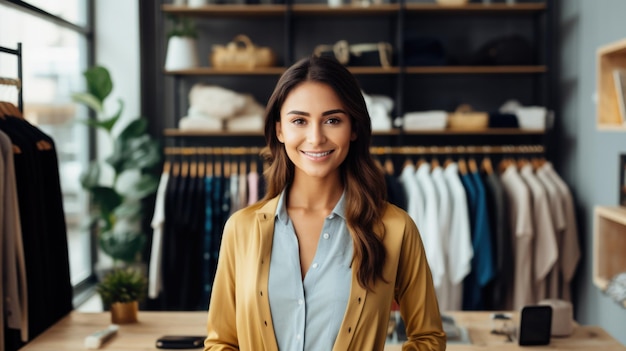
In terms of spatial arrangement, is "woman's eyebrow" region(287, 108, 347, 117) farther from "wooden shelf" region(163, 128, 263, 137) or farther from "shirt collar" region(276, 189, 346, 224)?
Result: "wooden shelf" region(163, 128, 263, 137)

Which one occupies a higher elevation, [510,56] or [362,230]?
[510,56]

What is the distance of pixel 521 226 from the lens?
4172 millimetres

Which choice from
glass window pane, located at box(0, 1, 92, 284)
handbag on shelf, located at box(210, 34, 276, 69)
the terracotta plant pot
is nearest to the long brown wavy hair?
the terracotta plant pot

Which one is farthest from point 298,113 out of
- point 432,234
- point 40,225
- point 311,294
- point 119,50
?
point 119,50

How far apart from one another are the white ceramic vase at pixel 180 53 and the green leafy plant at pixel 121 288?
85.4 inches

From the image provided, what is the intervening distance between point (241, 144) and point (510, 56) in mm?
1984

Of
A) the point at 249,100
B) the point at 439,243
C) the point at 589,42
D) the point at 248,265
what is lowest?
the point at 439,243

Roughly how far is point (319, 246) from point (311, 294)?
12 centimetres

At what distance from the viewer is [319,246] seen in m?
1.73

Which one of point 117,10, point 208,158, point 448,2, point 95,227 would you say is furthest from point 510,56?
point 95,227

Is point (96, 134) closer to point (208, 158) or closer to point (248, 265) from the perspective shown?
point (208, 158)

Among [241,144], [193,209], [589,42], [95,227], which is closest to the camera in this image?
[589,42]

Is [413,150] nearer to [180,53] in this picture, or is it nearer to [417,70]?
[417,70]

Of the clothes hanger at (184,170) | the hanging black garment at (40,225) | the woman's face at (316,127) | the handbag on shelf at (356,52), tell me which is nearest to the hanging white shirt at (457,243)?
the handbag on shelf at (356,52)
